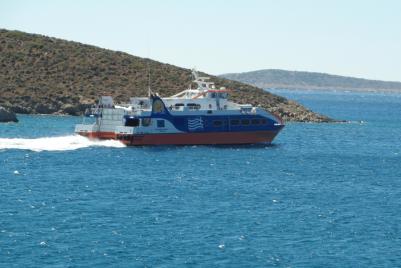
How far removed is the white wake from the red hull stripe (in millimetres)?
705

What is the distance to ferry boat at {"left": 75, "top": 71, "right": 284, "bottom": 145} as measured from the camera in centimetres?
8788

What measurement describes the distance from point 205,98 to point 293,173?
20.4m

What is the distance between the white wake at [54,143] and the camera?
84.1 meters

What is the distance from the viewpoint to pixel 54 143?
87.6 m

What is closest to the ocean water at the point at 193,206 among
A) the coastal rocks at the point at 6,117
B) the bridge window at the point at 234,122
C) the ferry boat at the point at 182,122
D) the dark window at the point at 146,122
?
the ferry boat at the point at 182,122

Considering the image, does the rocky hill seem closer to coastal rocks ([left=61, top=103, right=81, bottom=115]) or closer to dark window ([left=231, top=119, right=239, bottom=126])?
coastal rocks ([left=61, top=103, right=81, bottom=115])

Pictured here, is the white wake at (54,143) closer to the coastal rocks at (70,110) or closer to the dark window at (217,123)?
the dark window at (217,123)

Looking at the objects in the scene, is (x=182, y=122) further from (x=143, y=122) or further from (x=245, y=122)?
(x=245, y=122)

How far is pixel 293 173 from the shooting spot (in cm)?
7400

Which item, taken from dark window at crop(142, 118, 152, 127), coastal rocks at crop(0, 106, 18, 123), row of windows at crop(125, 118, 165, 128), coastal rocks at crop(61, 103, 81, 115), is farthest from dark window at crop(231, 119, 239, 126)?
coastal rocks at crop(61, 103, 81, 115)

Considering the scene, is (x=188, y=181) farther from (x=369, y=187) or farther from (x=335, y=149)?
(x=335, y=149)

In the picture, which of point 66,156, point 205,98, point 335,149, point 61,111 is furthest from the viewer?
point 61,111

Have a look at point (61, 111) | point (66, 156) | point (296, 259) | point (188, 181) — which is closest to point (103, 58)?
point (61, 111)

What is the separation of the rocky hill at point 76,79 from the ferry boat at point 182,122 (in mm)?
49085
